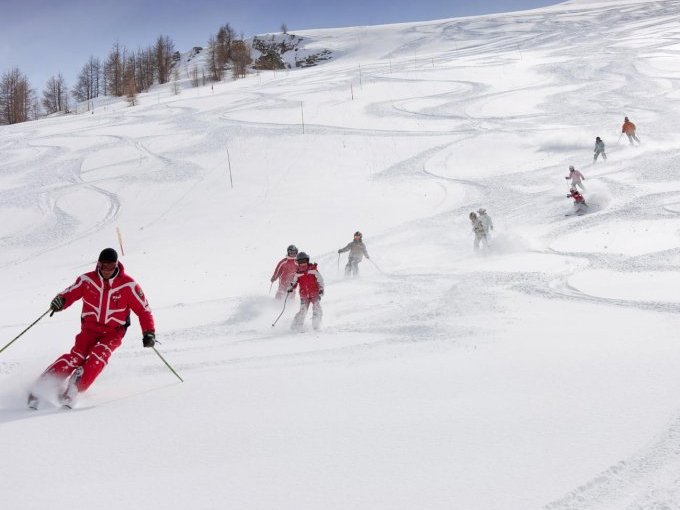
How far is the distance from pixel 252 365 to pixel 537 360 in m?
2.92

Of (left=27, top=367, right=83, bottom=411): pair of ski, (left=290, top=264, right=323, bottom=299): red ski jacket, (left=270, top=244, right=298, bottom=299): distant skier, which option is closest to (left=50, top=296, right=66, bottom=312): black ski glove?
(left=27, top=367, right=83, bottom=411): pair of ski

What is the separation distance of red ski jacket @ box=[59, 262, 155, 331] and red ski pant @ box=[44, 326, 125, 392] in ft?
0.26

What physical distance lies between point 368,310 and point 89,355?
4.66m

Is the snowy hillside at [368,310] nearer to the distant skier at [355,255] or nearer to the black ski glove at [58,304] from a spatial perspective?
the distant skier at [355,255]

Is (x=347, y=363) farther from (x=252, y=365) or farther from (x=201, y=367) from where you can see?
(x=201, y=367)

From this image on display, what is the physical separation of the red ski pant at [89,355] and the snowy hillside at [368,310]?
0.90ft

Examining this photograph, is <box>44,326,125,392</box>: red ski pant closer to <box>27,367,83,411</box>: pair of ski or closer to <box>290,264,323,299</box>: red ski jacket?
<box>27,367,83,411</box>: pair of ski

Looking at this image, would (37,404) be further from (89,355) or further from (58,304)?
(58,304)

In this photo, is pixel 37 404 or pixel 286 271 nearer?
pixel 37 404

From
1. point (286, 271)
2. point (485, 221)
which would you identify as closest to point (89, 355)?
point (286, 271)

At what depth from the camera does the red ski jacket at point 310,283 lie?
8.38 meters

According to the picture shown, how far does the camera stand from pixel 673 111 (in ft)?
91.7

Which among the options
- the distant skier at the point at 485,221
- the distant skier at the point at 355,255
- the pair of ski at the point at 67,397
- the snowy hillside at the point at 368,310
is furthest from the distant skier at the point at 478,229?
the pair of ski at the point at 67,397

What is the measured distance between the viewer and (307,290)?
330 inches
